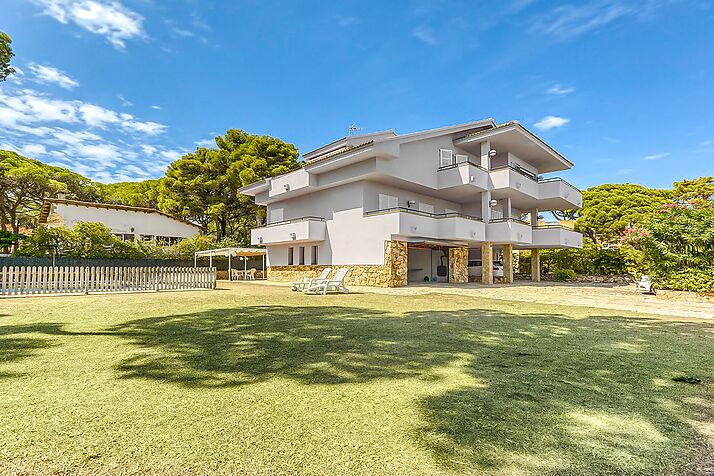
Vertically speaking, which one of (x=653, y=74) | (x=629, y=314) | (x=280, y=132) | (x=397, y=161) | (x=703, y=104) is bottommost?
(x=629, y=314)

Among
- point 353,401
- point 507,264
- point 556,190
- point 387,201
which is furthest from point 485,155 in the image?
point 353,401

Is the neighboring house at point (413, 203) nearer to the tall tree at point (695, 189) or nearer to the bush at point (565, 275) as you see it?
the bush at point (565, 275)

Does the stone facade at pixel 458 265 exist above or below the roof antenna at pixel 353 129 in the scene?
below

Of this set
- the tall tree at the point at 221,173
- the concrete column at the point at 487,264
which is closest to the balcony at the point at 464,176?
the concrete column at the point at 487,264

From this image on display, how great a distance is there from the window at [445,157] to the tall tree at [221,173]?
56.7 ft

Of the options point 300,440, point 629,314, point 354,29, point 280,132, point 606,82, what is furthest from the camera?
point 280,132

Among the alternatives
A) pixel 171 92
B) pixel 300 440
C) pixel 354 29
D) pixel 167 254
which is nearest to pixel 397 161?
pixel 354 29

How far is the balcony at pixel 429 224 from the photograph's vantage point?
19688mm

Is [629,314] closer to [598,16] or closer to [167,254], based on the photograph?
[598,16]

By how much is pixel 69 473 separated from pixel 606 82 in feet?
73.4

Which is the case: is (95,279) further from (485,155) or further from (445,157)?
(485,155)

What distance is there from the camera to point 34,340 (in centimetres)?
581

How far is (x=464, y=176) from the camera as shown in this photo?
22312 mm

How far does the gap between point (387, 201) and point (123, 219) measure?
28.2m
